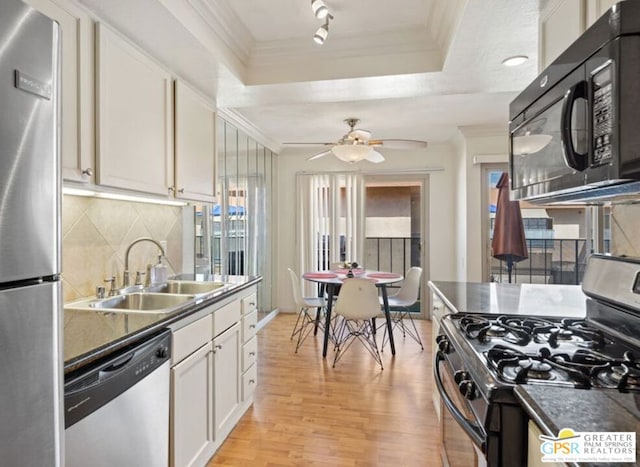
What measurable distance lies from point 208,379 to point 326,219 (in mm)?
3641

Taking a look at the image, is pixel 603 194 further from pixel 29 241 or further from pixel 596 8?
pixel 29 241

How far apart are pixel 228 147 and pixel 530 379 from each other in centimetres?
348

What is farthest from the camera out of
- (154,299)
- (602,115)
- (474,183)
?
(474,183)

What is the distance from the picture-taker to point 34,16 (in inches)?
29.7

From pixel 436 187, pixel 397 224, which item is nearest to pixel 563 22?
pixel 436 187

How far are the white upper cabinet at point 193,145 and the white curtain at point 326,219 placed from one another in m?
2.66

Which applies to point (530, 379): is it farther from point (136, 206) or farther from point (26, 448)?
point (136, 206)

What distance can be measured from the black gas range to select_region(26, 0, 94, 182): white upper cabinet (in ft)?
5.54

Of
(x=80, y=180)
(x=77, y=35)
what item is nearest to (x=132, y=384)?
(x=80, y=180)

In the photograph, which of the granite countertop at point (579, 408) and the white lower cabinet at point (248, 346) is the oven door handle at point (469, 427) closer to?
the granite countertop at point (579, 408)

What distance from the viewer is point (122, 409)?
4.24 feet

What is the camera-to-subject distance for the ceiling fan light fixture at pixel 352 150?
3443 mm

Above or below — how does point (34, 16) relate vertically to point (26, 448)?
above

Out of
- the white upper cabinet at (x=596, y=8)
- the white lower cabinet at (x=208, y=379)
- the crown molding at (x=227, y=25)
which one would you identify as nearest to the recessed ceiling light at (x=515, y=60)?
the white upper cabinet at (x=596, y=8)
